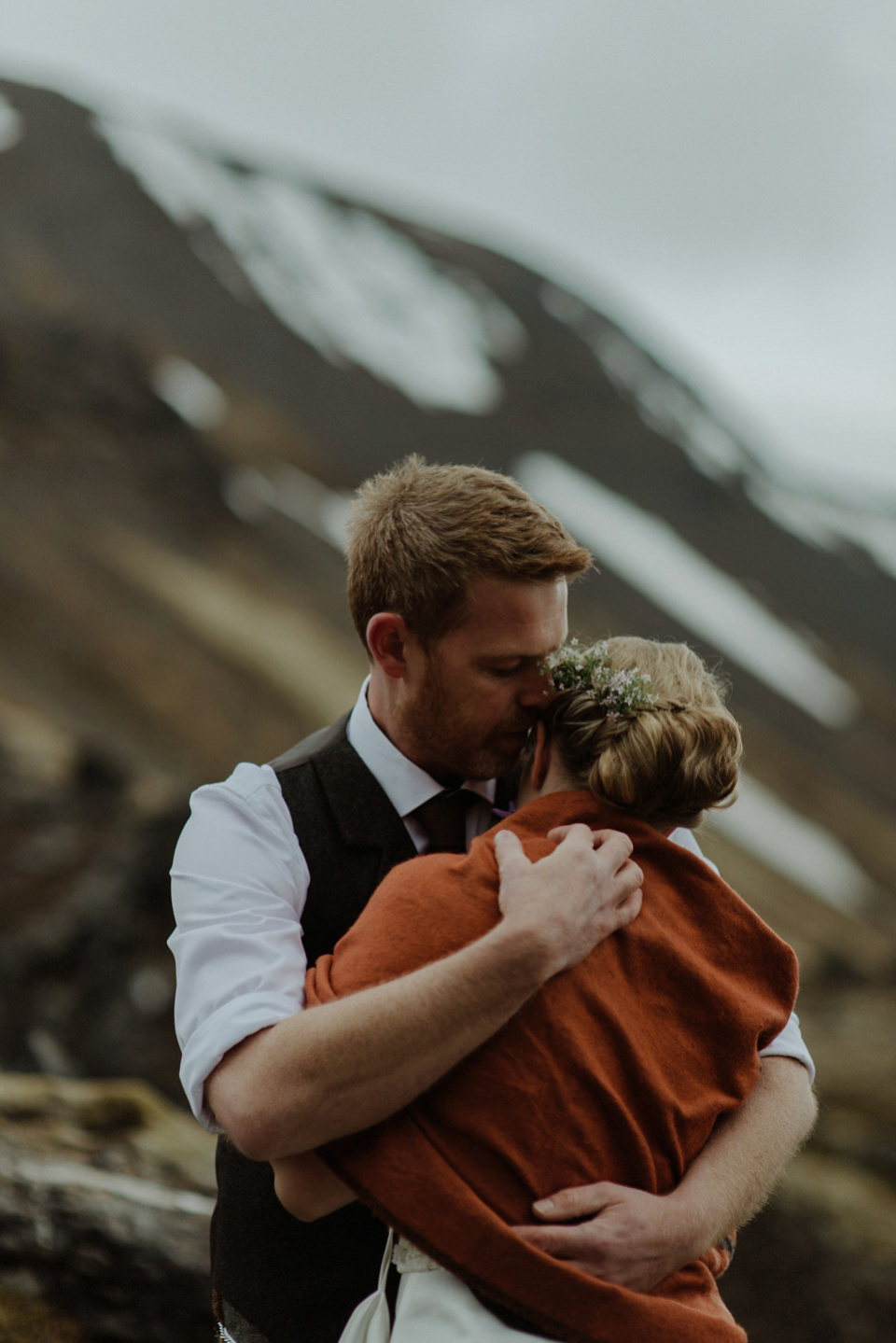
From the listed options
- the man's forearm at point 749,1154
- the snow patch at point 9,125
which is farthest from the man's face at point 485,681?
the snow patch at point 9,125

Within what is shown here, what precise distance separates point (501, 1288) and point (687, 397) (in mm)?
47216

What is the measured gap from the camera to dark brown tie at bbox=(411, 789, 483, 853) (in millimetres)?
2193

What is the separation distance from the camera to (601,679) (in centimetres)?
196

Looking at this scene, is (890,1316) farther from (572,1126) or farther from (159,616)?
(159,616)

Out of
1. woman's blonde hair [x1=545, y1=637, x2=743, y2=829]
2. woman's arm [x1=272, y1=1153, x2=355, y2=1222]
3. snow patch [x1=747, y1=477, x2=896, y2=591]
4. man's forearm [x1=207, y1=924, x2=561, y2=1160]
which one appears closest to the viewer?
man's forearm [x1=207, y1=924, x2=561, y2=1160]

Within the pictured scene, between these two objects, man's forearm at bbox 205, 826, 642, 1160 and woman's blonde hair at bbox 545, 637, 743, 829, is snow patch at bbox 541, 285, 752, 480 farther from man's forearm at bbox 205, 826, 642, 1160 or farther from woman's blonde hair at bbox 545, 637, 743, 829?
man's forearm at bbox 205, 826, 642, 1160

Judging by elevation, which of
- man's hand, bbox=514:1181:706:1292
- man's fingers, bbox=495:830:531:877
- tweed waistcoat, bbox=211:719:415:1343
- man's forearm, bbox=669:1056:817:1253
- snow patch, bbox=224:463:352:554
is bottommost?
snow patch, bbox=224:463:352:554

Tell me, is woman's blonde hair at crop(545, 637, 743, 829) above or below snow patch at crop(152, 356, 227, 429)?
above

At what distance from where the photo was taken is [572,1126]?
166 centimetres

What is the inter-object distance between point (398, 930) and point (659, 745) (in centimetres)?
51

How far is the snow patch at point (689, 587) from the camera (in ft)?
111

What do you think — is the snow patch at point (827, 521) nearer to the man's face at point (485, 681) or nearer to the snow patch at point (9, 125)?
the snow patch at point (9, 125)

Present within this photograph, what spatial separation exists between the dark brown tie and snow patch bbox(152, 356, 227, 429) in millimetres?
27521

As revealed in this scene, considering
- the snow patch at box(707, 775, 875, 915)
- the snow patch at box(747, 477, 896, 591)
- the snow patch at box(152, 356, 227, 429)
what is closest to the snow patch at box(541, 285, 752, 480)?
the snow patch at box(747, 477, 896, 591)
